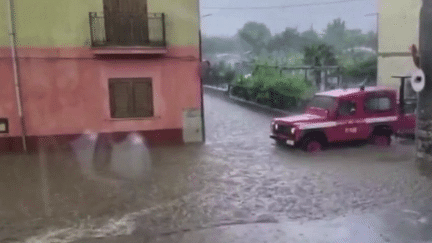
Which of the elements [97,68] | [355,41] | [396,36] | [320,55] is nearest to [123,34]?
[97,68]

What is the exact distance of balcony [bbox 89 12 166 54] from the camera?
14.0 meters

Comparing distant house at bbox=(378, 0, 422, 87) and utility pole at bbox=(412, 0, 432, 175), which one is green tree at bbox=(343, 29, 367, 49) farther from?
utility pole at bbox=(412, 0, 432, 175)

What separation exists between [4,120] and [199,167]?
661 cm

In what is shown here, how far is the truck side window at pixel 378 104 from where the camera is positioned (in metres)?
13.7

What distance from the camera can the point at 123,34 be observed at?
14.1 metres

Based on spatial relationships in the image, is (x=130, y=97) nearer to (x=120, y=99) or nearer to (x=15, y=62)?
(x=120, y=99)

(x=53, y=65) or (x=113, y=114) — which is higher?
(x=53, y=65)

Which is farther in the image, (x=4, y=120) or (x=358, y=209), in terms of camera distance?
(x=4, y=120)

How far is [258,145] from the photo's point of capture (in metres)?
15.0

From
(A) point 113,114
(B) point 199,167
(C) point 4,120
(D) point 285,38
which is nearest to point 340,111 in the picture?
(B) point 199,167

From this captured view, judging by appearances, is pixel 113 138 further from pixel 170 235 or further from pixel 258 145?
pixel 170 235

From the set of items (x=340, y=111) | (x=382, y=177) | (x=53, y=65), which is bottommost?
(x=382, y=177)

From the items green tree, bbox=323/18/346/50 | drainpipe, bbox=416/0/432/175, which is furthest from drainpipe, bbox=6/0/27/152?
green tree, bbox=323/18/346/50

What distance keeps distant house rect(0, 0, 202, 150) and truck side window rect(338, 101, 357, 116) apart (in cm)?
491
